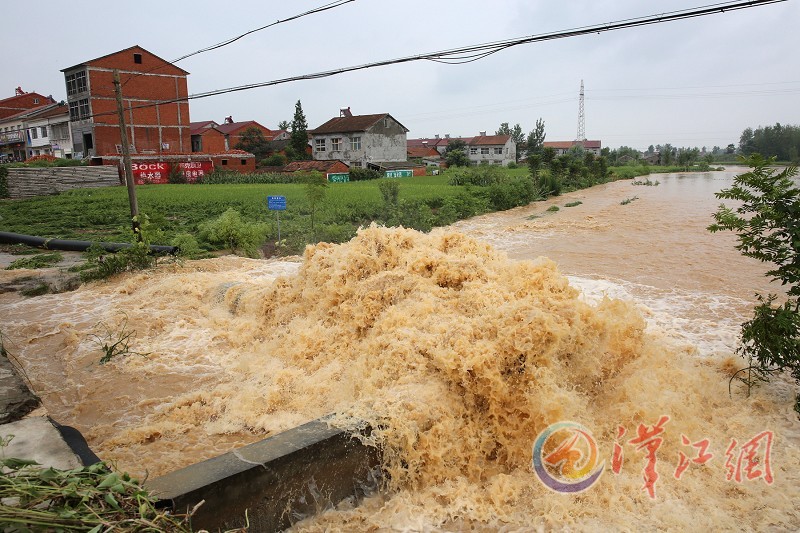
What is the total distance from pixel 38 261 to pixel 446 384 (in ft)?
34.7

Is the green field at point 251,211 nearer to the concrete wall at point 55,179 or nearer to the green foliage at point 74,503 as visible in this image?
the concrete wall at point 55,179

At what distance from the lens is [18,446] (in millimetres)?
3127

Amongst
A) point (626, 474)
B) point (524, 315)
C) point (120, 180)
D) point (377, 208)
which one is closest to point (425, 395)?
point (524, 315)

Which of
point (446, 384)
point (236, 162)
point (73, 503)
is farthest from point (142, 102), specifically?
point (73, 503)

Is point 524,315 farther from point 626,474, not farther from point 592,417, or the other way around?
point 626,474

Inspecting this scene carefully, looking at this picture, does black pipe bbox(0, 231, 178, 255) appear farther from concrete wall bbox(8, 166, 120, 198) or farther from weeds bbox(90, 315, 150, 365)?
concrete wall bbox(8, 166, 120, 198)

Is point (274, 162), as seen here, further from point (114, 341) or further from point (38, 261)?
point (114, 341)

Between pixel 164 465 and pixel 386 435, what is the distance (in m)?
1.78

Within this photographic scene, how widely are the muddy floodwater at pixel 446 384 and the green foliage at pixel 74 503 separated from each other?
1630mm

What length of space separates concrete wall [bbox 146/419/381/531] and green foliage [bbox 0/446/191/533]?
2.09 feet

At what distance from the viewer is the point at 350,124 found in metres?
43.8

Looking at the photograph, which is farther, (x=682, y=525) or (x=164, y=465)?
(x=164, y=465)

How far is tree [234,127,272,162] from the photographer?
1937 inches

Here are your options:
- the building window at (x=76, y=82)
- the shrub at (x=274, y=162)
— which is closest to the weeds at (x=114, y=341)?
the building window at (x=76, y=82)
